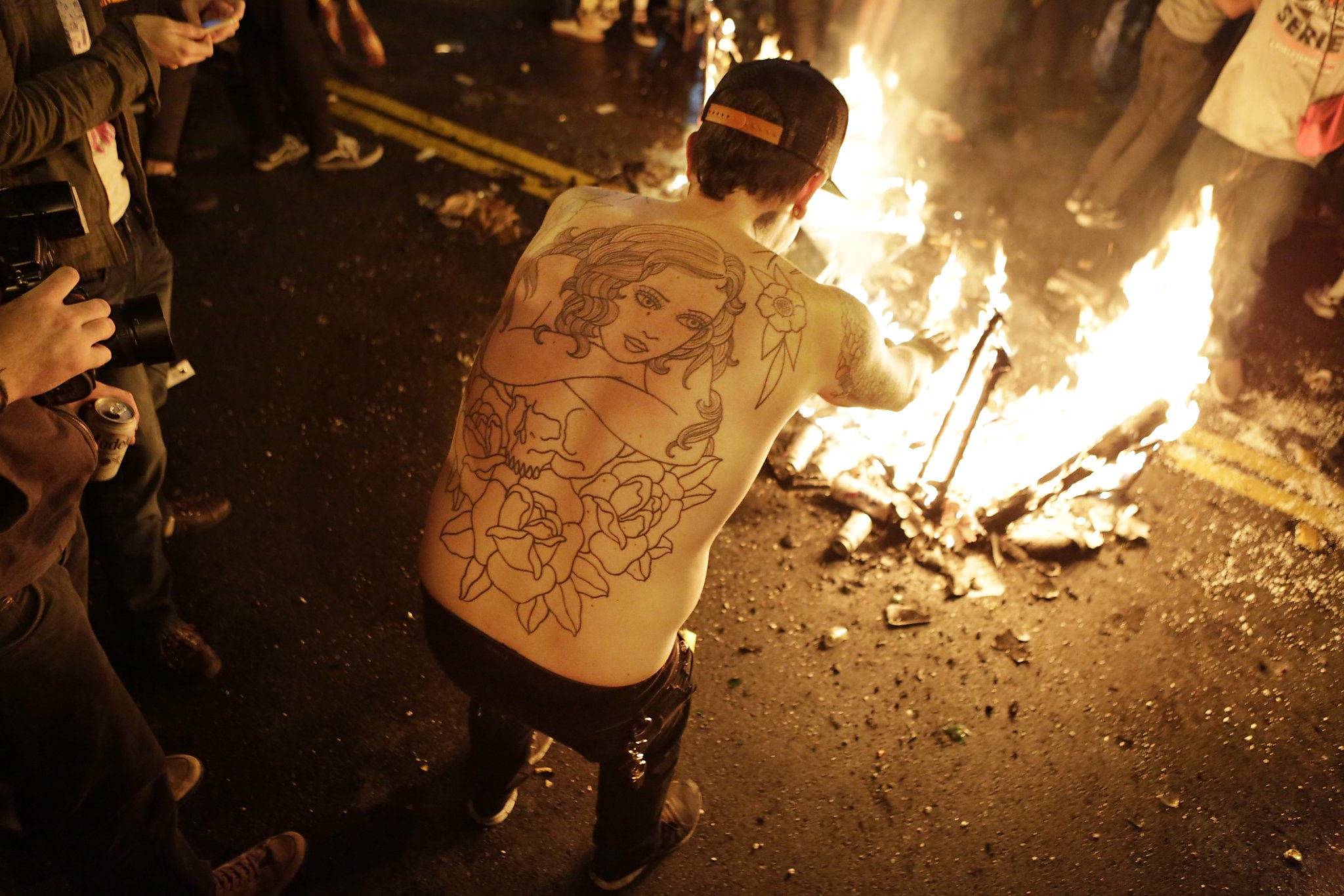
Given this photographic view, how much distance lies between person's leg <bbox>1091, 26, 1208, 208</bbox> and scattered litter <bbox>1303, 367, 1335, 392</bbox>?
6.49ft

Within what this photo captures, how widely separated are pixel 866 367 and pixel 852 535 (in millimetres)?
1897

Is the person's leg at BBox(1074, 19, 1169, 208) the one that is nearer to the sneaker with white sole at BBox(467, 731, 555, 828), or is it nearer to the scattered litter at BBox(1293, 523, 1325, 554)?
the scattered litter at BBox(1293, 523, 1325, 554)

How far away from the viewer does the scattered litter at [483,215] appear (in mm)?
5938

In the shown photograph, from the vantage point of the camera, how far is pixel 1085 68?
8242 millimetres

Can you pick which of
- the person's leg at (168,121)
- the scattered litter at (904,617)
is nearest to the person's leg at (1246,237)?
the scattered litter at (904,617)

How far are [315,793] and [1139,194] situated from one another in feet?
23.4

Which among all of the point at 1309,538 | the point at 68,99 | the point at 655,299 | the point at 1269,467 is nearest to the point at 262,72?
the point at 68,99

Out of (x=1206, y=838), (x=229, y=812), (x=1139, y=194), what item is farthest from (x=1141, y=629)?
(x=1139, y=194)

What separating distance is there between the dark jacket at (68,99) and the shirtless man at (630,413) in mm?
1444

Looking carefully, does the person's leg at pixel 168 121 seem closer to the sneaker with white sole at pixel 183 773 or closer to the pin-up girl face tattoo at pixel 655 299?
the sneaker with white sole at pixel 183 773

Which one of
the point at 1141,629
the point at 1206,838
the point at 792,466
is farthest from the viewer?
the point at 792,466

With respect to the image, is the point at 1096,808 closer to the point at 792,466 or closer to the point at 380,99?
the point at 792,466

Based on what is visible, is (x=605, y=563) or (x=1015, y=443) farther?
(x=1015, y=443)

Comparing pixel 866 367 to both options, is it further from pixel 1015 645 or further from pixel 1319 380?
pixel 1319 380
